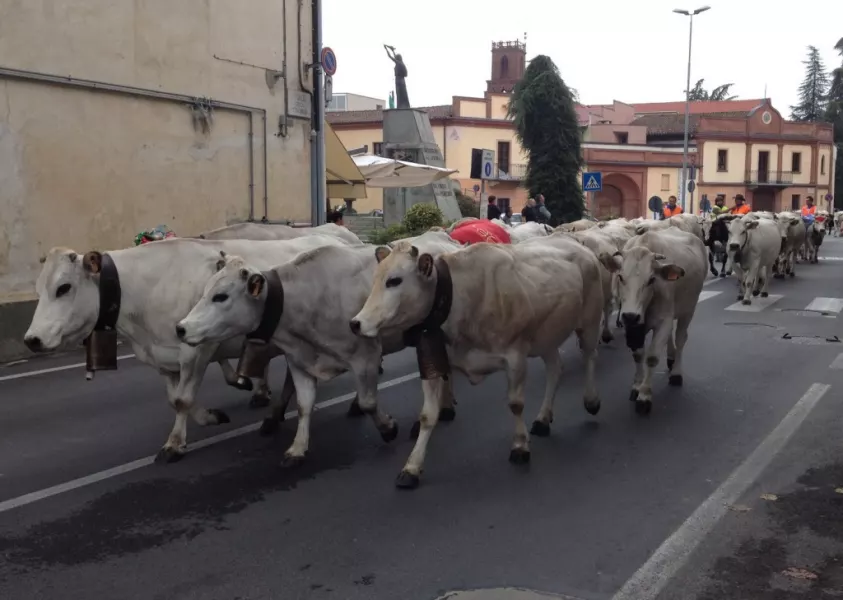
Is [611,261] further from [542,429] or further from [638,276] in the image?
[542,429]

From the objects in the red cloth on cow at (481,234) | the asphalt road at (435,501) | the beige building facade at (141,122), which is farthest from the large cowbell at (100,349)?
the beige building facade at (141,122)

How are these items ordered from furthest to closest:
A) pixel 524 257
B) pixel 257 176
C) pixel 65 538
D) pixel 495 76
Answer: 1. pixel 495 76
2. pixel 257 176
3. pixel 524 257
4. pixel 65 538

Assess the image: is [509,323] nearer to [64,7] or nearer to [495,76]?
[64,7]

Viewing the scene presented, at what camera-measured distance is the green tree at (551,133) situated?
119ft

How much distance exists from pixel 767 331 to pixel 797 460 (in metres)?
6.72

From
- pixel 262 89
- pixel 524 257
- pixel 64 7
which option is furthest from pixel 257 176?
pixel 524 257

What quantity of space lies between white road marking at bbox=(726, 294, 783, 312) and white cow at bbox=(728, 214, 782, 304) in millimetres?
145

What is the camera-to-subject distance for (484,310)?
638 centimetres

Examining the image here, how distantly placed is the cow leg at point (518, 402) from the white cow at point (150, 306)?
216 centimetres

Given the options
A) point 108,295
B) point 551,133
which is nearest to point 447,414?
point 108,295

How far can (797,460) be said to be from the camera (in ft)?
21.8

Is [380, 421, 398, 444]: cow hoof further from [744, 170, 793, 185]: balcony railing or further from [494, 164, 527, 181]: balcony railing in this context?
→ [744, 170, 793, 185]: balcony railing

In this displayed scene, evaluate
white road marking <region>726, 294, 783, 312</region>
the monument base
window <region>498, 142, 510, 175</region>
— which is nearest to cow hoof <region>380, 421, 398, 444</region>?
white road marking <region>726, 294, 783, 312</region>

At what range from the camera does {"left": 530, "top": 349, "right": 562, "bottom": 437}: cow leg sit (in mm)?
7289
